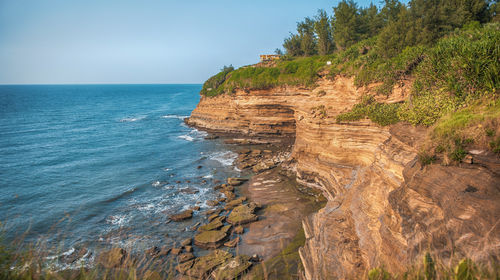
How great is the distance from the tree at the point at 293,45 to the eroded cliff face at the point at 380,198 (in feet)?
87.5

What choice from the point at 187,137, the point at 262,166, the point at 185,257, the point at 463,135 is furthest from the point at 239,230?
the point at 187,137

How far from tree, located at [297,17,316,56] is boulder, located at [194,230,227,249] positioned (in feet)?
130

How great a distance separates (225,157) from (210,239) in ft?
54.6

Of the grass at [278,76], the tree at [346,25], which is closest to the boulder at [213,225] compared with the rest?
the grass at [278,76]

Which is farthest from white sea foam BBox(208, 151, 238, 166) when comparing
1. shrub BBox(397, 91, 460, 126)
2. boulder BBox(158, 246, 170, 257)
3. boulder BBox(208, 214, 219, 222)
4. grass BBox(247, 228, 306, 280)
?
shrub BBox(397, 91, 460, 126)

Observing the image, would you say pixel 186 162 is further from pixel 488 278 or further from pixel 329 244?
pixel 488 278

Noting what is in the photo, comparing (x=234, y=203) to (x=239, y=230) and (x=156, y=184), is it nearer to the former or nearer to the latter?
(x=239, y=230)

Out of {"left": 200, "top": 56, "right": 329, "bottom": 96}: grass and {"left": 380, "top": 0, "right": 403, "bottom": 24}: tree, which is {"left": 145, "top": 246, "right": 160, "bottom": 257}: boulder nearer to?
{"left": 200, "top": 56, "right": 329, "bottom": 96}: grass

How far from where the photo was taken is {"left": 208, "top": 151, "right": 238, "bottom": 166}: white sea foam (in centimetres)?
2997

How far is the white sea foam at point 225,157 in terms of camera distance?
→ 30.0m

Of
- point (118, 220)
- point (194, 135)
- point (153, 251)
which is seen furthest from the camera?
point (194, 135)

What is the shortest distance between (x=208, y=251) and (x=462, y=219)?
12.1m

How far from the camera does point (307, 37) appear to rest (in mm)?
46250

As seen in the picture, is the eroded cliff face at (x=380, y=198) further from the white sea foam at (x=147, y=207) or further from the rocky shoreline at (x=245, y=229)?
the white sea foam at (x=147, y=207)
